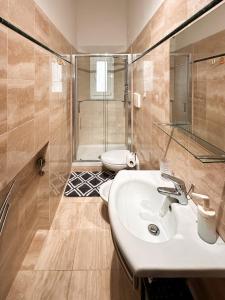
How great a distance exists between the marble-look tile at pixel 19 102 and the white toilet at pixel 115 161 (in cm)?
157

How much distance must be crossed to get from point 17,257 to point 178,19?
1.88 meters

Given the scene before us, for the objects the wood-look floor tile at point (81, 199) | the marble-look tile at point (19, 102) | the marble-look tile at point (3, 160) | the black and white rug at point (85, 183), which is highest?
the marble-look tile at point (19, 102)

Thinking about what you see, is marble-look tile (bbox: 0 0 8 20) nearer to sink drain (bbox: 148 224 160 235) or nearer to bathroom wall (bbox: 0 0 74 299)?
bathroom wall (bbox: 0 0 74 299)

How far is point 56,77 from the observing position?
7.53 feet

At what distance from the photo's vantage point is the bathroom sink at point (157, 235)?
72 centimetres

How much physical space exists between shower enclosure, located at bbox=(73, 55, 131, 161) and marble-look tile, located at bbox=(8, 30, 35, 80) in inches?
84.9

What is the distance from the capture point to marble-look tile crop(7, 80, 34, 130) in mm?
1239

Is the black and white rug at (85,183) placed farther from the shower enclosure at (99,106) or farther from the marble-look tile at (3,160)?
the marble-look tile at (3,160)

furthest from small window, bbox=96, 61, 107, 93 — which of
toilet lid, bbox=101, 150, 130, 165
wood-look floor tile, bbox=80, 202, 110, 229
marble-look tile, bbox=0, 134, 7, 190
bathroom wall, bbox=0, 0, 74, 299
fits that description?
marble-look tile, bbox=0, 134, 7, 190

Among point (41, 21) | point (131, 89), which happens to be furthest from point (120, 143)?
point (41, 21)

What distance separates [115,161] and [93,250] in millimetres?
1363

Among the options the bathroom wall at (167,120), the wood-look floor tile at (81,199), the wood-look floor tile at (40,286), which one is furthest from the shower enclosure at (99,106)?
the wood-look floor tile at (40,286)

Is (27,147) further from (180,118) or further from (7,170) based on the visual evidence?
(180,118)

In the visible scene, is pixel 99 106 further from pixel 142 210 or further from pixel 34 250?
pixel 142 210
